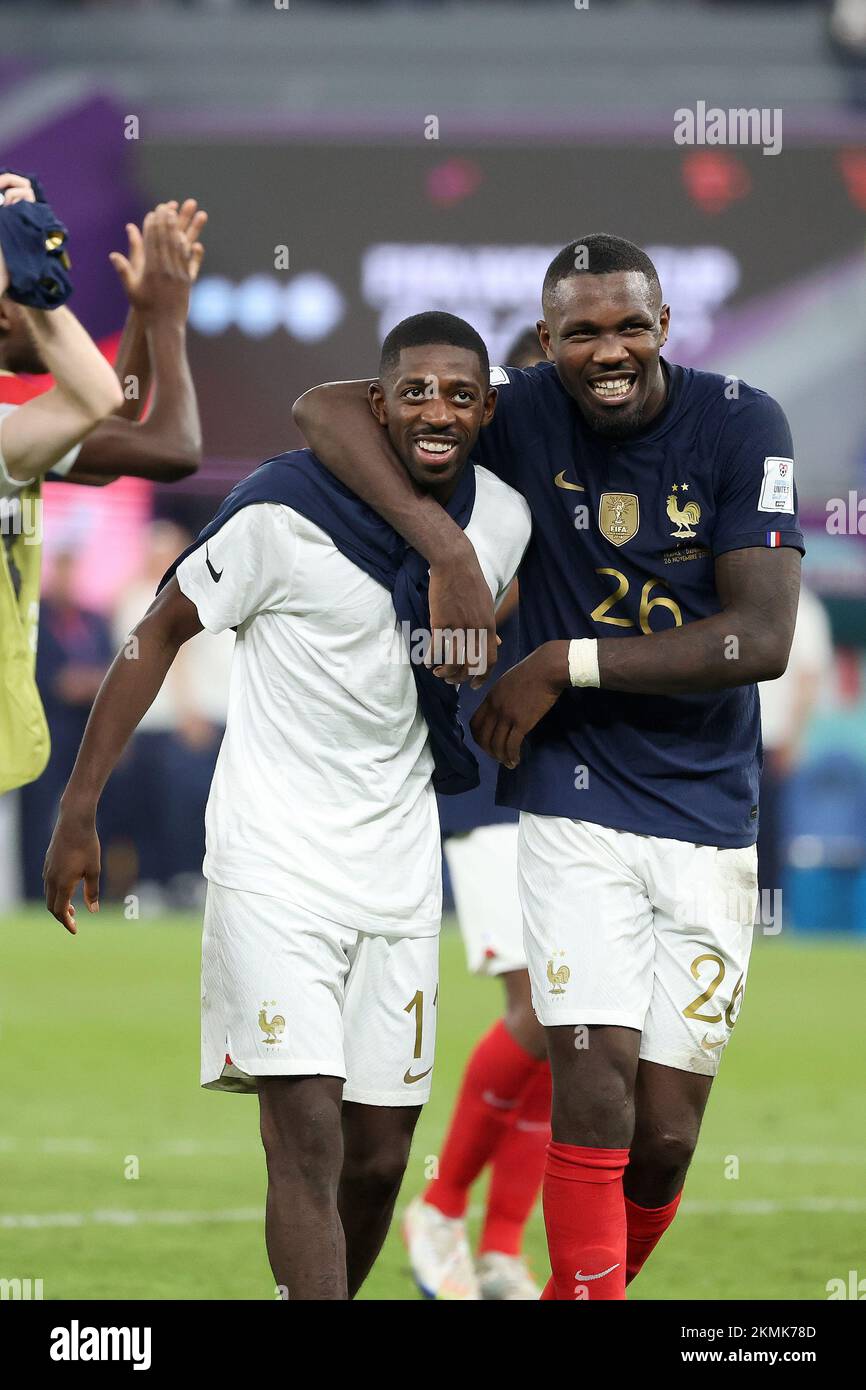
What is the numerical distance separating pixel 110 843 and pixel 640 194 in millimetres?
6040

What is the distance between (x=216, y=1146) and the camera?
7363mm

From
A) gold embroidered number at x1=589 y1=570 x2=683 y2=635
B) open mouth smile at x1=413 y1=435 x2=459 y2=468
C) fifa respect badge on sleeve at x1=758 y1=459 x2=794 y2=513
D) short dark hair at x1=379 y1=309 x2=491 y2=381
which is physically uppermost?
Result: short dark hair at x1=379 y1=309 x2=491 y2=381

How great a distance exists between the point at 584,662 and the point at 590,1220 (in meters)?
1.10

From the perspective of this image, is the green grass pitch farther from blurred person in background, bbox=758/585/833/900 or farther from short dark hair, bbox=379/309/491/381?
short dark hair, bbox=379/309/491/381

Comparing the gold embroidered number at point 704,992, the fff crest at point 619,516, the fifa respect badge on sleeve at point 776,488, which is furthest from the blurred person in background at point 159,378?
the gold embroidered number at point 704,992

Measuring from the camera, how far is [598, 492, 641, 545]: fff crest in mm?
4125

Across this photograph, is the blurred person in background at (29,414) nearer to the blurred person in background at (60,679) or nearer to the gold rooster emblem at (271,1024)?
the gold rooster emblem at (271,1024)

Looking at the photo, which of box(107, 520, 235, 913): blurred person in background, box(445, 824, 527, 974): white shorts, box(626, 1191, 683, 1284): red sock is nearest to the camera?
box(626, 1191, 683, 1284): red sock

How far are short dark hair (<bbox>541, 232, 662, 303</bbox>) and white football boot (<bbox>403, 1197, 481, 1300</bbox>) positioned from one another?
8.61 ft

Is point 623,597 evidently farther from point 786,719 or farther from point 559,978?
point 786,719

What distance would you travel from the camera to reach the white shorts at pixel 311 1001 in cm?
384

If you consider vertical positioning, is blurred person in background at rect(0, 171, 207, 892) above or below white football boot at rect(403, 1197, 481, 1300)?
above

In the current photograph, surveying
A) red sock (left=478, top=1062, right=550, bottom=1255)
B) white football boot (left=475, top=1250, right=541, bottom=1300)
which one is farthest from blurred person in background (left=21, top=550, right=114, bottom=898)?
white football boot (left=475, top=1250, right=541, bottom=1300)

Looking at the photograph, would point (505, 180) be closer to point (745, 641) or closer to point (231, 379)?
point (231, 379)
